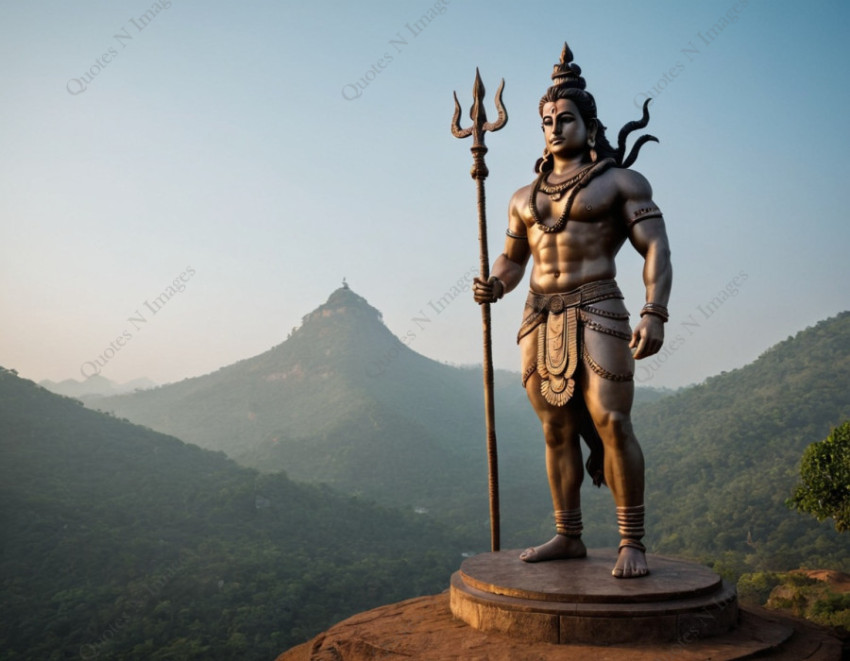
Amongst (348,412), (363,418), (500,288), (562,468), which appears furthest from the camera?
(348,412)

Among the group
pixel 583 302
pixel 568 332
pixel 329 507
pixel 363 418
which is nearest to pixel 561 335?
pixel 568 332

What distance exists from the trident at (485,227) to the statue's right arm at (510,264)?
8 centimetres

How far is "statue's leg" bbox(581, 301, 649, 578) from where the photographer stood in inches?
159

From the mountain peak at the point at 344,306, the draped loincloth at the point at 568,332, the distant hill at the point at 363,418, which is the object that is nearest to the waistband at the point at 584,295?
the draped loincloth at the point at 568,332

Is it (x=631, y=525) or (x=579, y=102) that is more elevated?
(x=579, y=102)

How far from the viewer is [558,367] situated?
427 centimetres

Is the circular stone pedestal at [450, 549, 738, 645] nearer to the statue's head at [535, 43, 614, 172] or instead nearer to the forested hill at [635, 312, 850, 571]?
the statue's head at [535, 43, 614, 172]

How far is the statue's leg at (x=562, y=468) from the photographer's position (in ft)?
14.5

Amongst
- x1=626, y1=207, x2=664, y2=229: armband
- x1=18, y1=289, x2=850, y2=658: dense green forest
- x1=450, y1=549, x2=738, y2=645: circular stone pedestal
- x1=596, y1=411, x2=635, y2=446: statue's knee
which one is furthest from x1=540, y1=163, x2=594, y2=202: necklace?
x1=18, y1=289, x2=850, y2=658: dense green forest

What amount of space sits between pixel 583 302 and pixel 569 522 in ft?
4.79

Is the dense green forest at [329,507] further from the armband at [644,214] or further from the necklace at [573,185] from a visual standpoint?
the necklace at [573,185]

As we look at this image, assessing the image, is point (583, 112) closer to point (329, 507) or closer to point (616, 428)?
point (616, 428)

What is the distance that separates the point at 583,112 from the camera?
4.58 meters

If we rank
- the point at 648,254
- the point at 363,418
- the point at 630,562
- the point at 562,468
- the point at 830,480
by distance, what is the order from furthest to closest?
the point at 363,418, the point at 830,480, the point at 562,468, the point at 648,254, the point at 630,562
